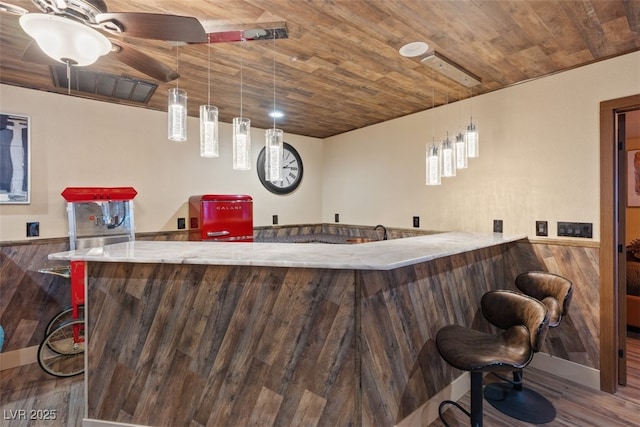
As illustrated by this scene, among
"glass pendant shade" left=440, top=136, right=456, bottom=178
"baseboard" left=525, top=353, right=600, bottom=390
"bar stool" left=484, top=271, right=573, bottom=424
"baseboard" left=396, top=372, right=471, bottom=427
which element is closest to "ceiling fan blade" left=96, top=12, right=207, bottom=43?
"glass pendant shade" left=440, top=136, right=456, bottom=178

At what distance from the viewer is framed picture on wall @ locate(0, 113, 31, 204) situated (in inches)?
100

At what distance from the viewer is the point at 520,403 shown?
217 centimetres

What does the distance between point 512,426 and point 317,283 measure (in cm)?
156

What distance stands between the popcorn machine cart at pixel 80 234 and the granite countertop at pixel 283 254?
1.01 metres

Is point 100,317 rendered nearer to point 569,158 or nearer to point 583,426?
point 583,426

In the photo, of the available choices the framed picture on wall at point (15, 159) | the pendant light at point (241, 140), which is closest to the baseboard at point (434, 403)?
the pendant light at point (241, 140)

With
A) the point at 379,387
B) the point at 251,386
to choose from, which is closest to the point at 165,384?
the point at 251,386

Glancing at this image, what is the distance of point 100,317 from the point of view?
72.2 inches

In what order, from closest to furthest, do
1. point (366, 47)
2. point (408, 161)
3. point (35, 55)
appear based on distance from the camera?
point (35, 55) < point (366, 47) < point (408, 161)

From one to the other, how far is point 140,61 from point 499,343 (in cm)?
242

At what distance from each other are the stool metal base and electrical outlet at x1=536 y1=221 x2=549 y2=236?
1187 millimetres

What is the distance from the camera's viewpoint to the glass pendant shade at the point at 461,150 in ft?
8.14

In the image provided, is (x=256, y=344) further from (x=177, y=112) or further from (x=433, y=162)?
(x=433, y=162)

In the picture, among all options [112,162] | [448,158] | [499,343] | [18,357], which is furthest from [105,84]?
[499,343]
